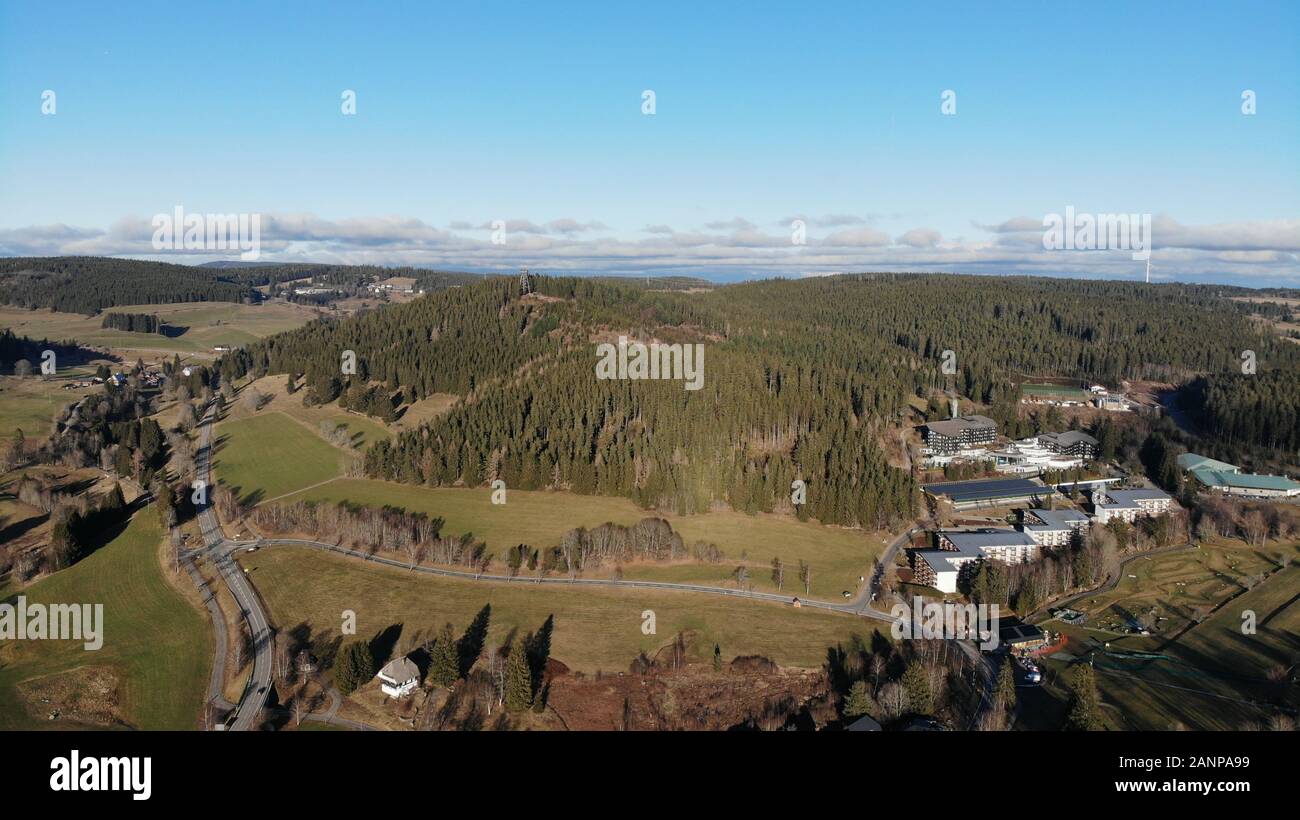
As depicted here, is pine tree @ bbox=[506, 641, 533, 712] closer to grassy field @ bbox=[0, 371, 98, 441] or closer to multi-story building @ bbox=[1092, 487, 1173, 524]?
multi-story building @ bbox=[1092, 487, 1173, 524]

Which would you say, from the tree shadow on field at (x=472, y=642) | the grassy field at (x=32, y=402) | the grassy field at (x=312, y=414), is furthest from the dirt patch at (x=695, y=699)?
the grassy field at (x=32, y=402)

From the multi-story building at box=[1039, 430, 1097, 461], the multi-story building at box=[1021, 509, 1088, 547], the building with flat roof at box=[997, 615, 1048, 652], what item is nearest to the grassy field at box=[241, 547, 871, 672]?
the building with flat roof at box=[997, 615, 1048, 652]

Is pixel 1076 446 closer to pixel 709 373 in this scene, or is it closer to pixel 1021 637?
pixel 709 373

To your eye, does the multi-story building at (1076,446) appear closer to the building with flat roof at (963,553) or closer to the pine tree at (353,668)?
the building with flat roof at (963,553)
